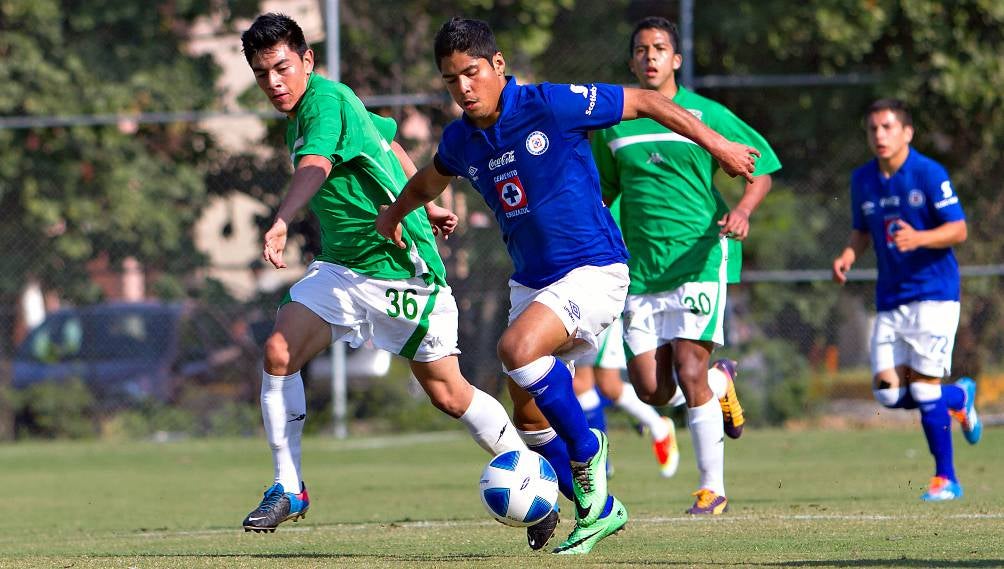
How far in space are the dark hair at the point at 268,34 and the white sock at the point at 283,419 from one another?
1.34 meters

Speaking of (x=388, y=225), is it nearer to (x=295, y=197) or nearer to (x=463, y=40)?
(x=295, y=197)

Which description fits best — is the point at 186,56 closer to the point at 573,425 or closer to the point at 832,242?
the point at 832,242

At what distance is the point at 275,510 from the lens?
6.14 m

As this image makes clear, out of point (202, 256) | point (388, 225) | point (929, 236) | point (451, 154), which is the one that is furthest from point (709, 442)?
→ point (202, 256)

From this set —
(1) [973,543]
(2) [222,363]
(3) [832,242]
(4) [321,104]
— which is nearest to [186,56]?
(2) [222,363]

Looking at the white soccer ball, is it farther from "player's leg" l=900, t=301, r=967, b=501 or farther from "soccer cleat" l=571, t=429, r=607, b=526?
"player's leg" l=900, t=301, r=967, b=501

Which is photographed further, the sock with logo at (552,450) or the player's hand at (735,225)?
the player's hand at (735,225)

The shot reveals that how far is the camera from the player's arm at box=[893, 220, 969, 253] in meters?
8.29

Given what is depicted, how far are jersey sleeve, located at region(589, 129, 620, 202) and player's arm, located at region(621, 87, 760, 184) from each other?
2.32 meters

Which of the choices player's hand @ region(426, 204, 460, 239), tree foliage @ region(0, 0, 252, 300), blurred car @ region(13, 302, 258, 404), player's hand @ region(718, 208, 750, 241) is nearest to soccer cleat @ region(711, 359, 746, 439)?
player's hand @ region(718, 208, 750, 241)

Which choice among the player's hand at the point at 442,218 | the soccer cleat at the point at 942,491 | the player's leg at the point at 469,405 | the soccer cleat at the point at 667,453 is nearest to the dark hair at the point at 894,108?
the soccer cleat at the point at 942,491

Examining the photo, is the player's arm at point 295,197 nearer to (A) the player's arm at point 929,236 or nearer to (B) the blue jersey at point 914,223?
(A) the player's arm at point 929,236

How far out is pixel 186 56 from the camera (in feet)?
51.1

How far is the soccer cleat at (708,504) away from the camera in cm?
730
